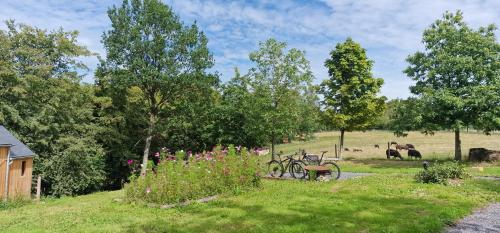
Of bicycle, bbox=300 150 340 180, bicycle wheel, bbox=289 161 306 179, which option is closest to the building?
bicycle wheel, bbox=289 161 306 179

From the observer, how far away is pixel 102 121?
3014cm

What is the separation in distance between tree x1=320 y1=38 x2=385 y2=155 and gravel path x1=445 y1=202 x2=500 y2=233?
20.5m

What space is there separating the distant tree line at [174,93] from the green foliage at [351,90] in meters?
0.09

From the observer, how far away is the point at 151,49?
87.6ft

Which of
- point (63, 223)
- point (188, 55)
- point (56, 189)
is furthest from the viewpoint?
point (188, 55)

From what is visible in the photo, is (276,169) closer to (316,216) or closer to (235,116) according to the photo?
(316,216)

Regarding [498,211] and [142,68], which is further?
[142,68]

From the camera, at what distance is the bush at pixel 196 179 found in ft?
42.7

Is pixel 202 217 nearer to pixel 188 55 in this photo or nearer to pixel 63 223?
pixel 63 223

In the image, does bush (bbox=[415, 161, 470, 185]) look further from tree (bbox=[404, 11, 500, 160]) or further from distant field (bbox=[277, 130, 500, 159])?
distant field (bbox=[277, 130, 500, 159])

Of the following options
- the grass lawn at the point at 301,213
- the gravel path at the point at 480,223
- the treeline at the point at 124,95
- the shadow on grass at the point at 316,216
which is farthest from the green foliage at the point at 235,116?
the gravel path at the point at 480,223

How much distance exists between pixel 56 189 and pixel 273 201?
19185 millimetres

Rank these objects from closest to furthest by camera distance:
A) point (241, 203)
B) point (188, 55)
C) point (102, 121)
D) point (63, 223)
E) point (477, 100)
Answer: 1. point (63, 223)
2. point (241, 203)
3. point (477, 100)
4. point (188, 55)
5. point (102, 121)

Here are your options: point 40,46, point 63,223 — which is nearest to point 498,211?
point 63,223
